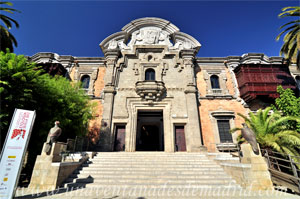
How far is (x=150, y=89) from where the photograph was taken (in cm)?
1432

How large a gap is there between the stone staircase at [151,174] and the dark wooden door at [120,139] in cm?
→ 357

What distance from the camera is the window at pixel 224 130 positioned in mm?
13895

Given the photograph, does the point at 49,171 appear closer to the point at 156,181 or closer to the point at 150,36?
the point at 156,181

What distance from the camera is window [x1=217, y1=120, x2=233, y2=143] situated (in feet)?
45.6

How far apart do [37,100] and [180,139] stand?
39.4 ft

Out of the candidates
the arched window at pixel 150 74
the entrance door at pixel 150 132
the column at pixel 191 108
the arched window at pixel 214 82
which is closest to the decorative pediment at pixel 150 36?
the column at pixel 191 108

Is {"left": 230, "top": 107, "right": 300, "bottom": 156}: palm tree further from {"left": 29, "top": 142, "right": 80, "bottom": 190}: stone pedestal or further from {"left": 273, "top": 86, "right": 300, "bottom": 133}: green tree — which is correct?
{"left": 29, "top": 142, "right": 80, "bottom": 190}: stone pedestal

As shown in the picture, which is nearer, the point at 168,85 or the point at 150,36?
the point at 168,85

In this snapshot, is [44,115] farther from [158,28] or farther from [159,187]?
[158,28]

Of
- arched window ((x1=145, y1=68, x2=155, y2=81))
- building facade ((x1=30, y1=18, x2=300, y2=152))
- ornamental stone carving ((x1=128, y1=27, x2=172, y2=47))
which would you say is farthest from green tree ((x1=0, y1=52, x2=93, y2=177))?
ornamental stone carving ((x1=128, y1=27, x2=172, y2=47))

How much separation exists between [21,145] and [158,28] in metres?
18.3

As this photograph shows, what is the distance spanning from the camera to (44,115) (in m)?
9.23

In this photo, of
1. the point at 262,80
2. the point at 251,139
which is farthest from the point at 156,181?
the point at 262,80

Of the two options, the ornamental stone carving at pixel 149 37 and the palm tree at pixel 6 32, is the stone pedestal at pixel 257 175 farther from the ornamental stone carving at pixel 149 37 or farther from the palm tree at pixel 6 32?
the palm tree at pixel 6 32
